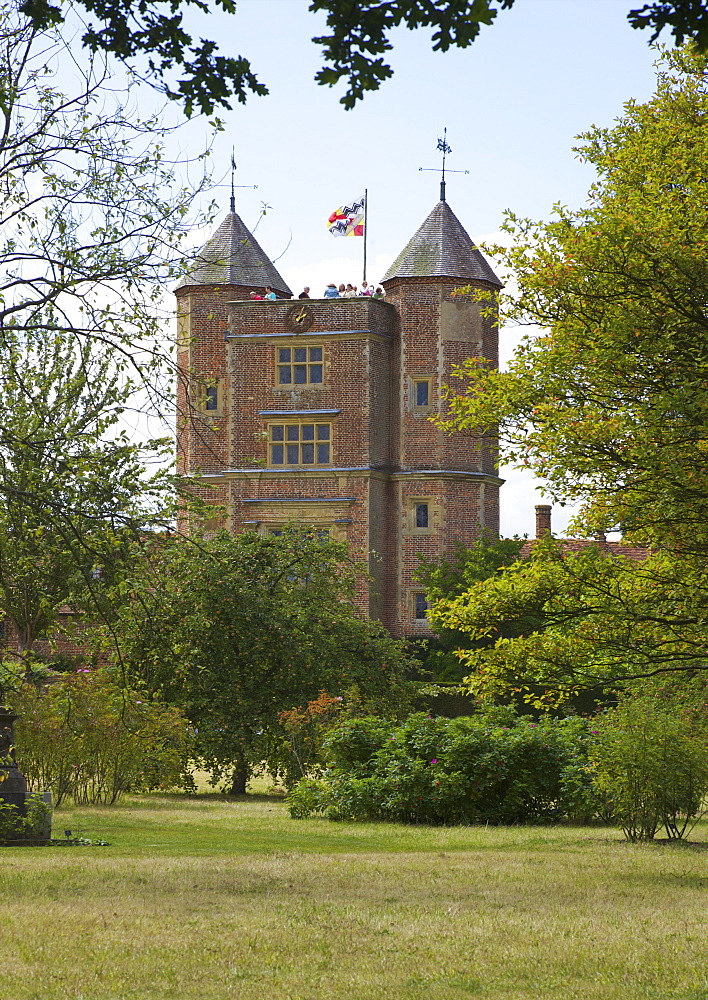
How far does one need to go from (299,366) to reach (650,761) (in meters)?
30.9

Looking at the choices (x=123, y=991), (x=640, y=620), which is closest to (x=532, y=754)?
(x=640, y=620)

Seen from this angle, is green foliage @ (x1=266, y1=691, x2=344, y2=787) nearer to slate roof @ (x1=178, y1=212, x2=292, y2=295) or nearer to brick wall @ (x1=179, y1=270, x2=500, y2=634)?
brick wall @ (x1=179, y1=270, x2=500, y2=634)

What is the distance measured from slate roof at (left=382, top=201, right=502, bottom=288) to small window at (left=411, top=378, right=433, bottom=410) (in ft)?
11.6

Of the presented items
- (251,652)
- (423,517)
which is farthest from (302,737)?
(423,517)

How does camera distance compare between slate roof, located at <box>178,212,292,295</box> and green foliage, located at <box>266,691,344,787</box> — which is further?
slate roof, located at <box>178,212,292,295</box>

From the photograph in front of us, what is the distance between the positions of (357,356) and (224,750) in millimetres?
22896

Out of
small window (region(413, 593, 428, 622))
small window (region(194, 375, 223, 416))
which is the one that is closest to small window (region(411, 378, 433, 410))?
small window (region(413, 593, 428, 622))

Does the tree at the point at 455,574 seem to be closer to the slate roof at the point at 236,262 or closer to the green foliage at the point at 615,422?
the slate roof at the point at 236,262

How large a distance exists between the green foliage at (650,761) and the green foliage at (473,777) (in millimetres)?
1203

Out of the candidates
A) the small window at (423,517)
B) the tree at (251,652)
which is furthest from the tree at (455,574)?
the tree at (251,652)

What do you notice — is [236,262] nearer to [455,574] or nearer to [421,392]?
[421,392]

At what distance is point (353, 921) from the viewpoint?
8.01 m

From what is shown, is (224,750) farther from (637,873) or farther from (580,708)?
(580,708)

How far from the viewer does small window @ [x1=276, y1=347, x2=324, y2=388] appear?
42.4 meters
